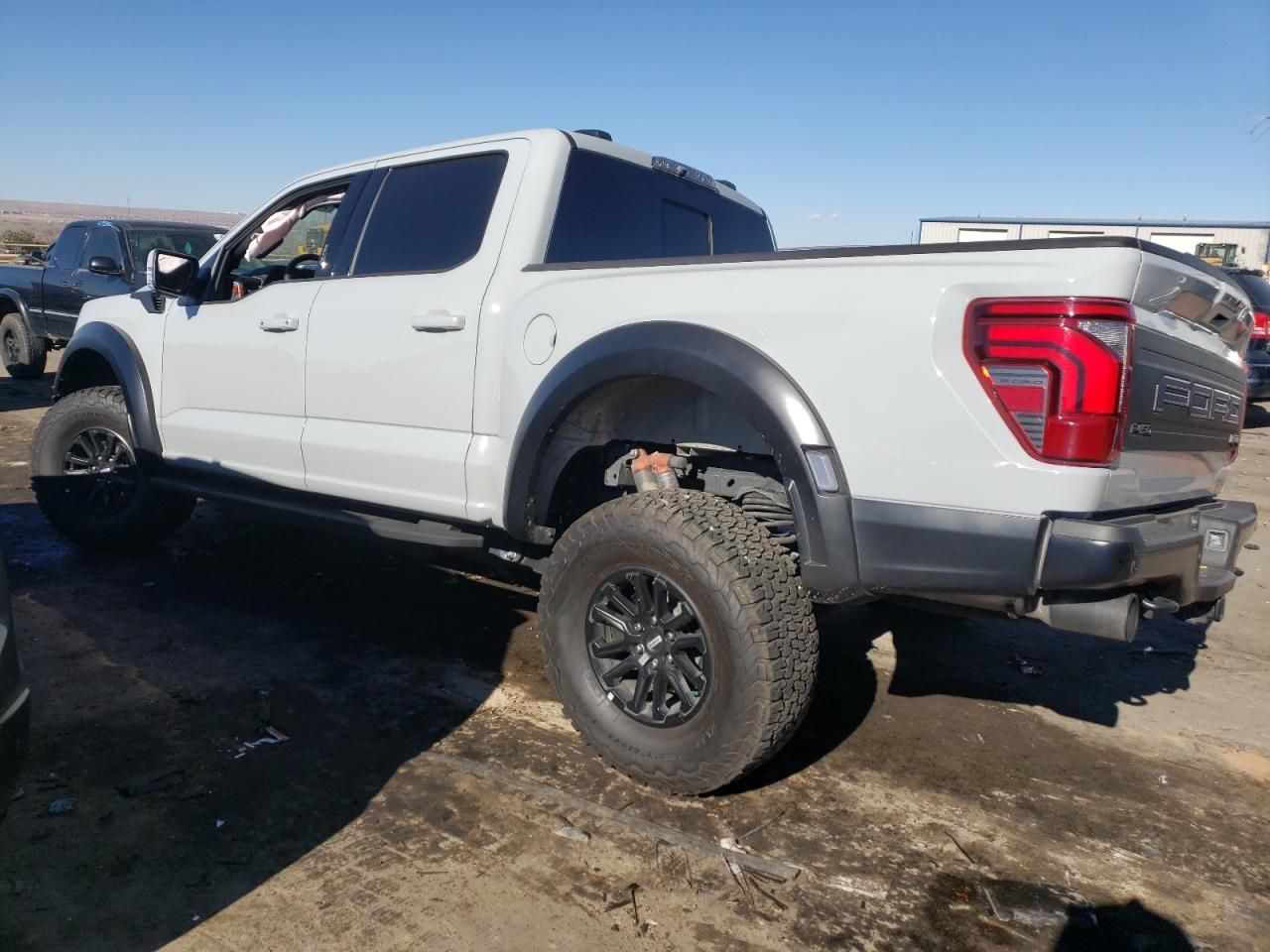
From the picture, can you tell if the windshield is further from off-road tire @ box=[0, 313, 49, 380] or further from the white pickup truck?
the white pickup truck

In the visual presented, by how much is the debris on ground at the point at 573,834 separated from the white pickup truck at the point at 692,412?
0.31m

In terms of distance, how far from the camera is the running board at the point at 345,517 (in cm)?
376

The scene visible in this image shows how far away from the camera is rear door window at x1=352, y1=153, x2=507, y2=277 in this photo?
382cm

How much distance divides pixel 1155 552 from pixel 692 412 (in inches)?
58.4

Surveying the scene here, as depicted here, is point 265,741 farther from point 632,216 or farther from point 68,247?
point 68,247

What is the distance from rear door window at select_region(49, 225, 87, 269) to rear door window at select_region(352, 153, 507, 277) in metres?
7.99

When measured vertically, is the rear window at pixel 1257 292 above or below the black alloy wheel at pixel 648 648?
above

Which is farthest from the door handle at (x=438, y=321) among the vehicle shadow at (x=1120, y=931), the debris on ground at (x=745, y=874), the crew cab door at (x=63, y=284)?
the crew cab door at (x=63, y=284)

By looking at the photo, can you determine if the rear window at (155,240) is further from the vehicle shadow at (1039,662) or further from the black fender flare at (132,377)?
the vehicle shadow at (1039,662)

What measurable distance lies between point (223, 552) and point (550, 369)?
331cm

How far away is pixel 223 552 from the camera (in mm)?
5703

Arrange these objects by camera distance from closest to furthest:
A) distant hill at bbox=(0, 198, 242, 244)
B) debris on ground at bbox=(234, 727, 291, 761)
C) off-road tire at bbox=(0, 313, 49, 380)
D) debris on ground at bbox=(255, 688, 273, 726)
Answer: debris on ground at bbox=(234, 727, 291, 761) → debris on ground at bbox=(255, 688, 273, 726) → off-road tire at bbox=(0, 313, 49, 380) → distant hill at bbox=(0, 198, 242, 244)

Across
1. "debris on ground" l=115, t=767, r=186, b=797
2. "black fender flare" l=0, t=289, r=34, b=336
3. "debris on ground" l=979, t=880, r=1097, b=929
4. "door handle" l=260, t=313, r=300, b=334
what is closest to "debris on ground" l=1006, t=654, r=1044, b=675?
"debris on ground" l=979, t=880, r=1097, b=929

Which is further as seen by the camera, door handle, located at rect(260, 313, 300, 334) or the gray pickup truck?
the gray pickup truck
